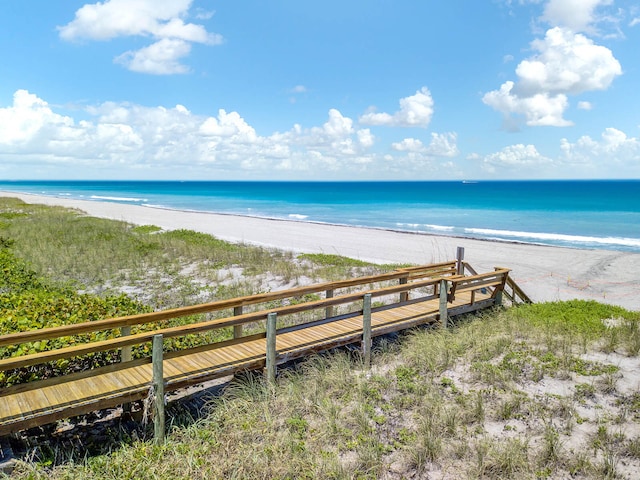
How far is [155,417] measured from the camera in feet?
18.9

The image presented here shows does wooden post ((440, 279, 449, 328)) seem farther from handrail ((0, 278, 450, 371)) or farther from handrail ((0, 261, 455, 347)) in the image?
handrail ((0, 278, 450, 371))

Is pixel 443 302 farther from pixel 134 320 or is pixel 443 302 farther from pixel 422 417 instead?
pixel 134 320

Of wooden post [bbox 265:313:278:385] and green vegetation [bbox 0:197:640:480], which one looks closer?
green vegetation [bbox 0:197:640:480]

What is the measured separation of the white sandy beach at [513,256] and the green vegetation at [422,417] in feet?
22.3

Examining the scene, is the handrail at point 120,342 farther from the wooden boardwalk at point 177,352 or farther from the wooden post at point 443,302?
the wooden post at point 443,302

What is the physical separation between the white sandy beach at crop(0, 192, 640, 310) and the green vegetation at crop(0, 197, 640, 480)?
680 cm

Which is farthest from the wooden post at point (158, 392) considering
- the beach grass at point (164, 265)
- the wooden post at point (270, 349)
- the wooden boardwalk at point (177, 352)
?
the beach grass at point (164, 265)

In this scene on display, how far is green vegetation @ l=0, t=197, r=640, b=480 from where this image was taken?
5.11m

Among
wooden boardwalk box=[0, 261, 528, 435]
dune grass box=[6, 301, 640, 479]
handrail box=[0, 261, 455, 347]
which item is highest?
handrail box=[0, 261, 455, 347]

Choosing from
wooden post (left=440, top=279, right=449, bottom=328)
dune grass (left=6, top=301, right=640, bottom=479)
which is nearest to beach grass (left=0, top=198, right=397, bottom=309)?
wooden post (left=440, top=279, right=449, bottom=328)

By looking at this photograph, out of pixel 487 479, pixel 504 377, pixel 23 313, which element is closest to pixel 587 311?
pixel 504 377

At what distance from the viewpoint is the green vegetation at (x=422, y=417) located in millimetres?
5109

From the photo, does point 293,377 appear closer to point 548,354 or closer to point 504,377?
point 504,377

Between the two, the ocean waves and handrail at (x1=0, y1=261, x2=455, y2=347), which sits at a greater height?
handrail at (x1=0, y1=261, x2=455, y2=347)
